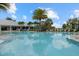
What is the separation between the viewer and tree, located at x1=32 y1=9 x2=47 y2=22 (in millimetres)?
5451

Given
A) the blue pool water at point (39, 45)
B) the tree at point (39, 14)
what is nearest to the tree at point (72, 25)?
the blue pool water at point (39, 45)

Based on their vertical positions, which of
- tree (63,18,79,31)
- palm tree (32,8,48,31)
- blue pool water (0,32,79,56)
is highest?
palm tree (32,8,48,31)

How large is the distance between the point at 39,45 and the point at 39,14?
842mm

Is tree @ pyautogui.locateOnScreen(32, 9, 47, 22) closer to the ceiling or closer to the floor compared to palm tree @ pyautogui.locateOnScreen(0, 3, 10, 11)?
closer to the floor

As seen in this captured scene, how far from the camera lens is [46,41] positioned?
560 centimetres

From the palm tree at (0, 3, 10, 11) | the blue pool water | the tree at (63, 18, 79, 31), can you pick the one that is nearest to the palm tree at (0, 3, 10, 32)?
the palm tree at (0, 3, 10, 11)

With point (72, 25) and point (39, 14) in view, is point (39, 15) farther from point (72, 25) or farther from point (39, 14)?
point (72, 25)

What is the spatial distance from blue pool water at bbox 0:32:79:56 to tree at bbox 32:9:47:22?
0.44 meters

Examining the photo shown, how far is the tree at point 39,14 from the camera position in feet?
17.9

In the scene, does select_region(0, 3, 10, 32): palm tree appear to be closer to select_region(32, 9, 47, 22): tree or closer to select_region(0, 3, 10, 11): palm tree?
select_region(0, 3, 10, 11): palm tree

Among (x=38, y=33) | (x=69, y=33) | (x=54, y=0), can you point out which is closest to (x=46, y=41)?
(x=38, y=33)

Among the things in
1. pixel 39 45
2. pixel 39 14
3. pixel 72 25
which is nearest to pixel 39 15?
pixel 39 14

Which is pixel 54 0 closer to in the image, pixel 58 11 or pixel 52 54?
pixel 58 11

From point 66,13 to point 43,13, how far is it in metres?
0.61
